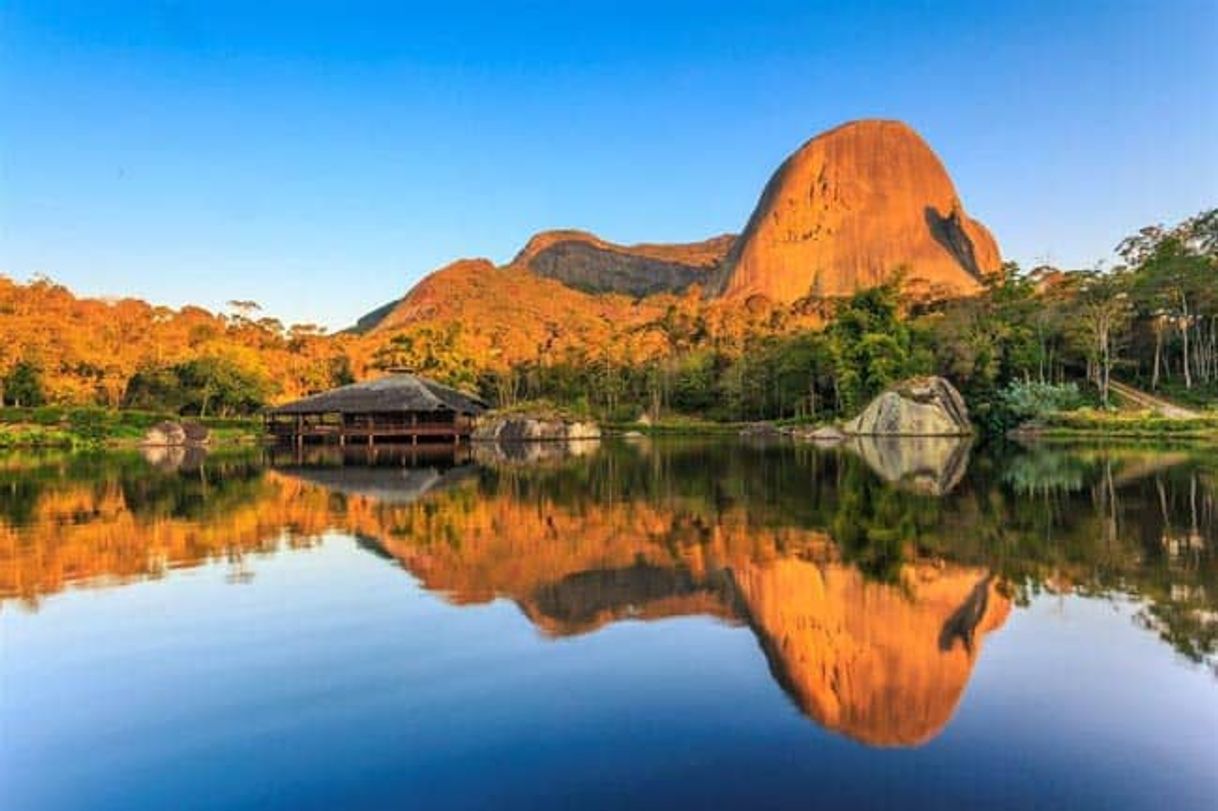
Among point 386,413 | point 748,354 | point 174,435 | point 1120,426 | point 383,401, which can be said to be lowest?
point 1120,426

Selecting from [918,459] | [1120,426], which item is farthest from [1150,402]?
[918,459]

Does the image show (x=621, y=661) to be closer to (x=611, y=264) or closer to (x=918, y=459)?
(x=918, y=459)

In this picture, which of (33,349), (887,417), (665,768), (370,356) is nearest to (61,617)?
(665,768)

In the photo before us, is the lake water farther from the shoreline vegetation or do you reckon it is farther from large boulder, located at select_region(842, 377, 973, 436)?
large boulder, located at select_region(842, 377, 973, 436)

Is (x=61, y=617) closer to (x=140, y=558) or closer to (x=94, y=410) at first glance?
(x=140, y=558)

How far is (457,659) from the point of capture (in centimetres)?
657

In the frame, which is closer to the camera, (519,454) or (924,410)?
(519,454)

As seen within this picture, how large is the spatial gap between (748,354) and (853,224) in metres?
57.3

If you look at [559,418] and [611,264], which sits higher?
[611,264]

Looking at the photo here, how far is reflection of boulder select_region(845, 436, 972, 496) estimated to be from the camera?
19.4 m

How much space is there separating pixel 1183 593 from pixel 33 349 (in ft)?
197

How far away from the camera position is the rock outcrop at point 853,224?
348 feet

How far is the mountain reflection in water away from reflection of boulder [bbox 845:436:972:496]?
283 millimetres

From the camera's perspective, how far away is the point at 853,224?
10844cm
